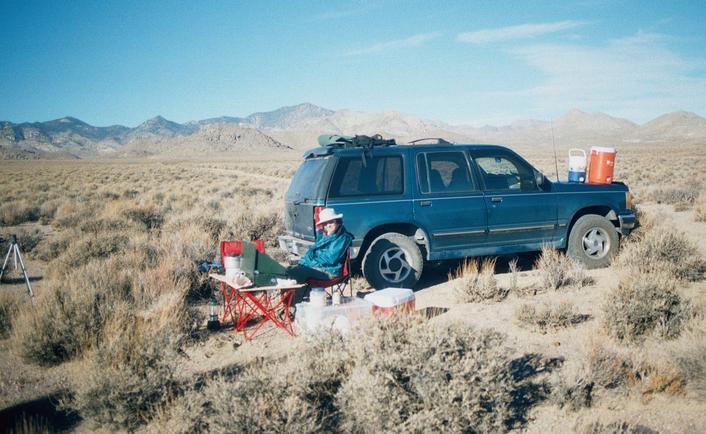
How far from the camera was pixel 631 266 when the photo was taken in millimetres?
6629

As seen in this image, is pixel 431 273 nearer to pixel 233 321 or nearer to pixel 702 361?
pixel 233 321

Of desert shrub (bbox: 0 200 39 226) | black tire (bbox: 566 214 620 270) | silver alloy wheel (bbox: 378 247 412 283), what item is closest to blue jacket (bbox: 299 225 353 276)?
silver alloy wheel (bbox: 378 247 412 283)

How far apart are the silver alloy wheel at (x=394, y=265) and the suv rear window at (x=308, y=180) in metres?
1.30

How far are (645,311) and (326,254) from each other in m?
3.44

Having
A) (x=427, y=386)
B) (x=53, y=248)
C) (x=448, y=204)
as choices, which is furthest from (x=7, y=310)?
(x=448, y=204)

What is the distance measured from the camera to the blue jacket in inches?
230

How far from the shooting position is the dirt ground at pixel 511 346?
11.7 feet

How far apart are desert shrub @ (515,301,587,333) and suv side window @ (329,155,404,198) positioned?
2337 millimetres

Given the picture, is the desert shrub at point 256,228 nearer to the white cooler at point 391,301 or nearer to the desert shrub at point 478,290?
the desert shrub at point 478,290

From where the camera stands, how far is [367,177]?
669 centimetres

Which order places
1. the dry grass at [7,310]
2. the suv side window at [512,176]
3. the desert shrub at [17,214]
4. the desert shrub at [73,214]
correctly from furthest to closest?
the desert shrub at [17,214], the desert shrub at [73,214], the suv side window at [512,176], the dry grass at [7,310]

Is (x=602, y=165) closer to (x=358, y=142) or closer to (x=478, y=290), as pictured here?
(x=478, y=290)

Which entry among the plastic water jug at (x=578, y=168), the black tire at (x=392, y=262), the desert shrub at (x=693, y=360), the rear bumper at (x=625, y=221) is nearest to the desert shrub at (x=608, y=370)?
the desert shrub at (x=693, y=360)

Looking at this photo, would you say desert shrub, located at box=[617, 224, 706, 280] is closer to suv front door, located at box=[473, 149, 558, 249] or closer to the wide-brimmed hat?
suv front door, located at box=[473, 149, 558, 249]
